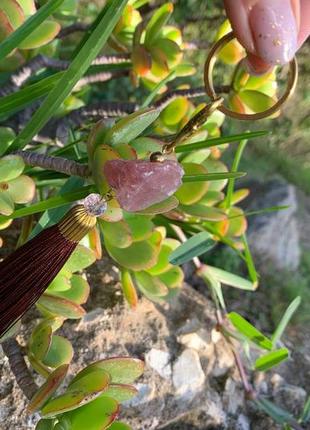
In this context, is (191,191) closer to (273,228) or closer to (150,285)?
(150,285)

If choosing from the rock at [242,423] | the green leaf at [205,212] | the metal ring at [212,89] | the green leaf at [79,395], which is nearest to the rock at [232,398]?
the rock at [242,423]

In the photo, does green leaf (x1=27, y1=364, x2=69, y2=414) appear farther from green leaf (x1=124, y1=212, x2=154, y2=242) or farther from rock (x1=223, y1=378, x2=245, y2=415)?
rock (x1=223, y1=378, x2=245, y2=415)

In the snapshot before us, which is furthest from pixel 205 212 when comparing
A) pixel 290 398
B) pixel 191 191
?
pixel 290 398

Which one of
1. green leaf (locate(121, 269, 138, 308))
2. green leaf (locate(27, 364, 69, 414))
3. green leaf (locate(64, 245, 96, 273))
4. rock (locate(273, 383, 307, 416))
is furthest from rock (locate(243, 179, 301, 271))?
green leaf (locate(27, 364, 69, 414))

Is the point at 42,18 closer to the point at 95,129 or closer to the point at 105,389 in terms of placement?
the point at 95,129

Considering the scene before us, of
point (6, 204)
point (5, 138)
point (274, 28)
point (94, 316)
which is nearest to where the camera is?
point (274, 28)

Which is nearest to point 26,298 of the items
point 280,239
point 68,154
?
point 68,154

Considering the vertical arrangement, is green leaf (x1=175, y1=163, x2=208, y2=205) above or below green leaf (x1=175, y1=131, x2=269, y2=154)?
below
